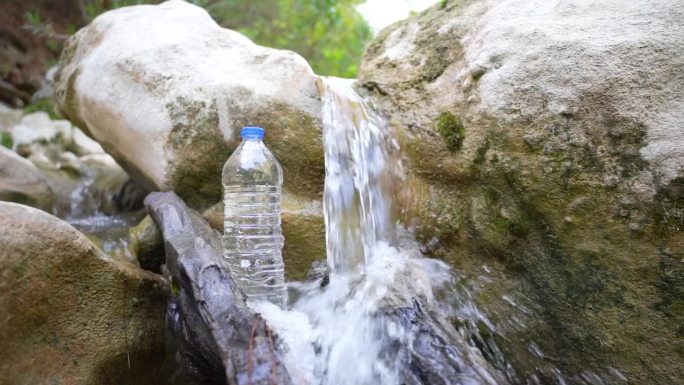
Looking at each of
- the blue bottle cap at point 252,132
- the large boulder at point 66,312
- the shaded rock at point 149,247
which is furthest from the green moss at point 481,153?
the shaded rock at point 149,247

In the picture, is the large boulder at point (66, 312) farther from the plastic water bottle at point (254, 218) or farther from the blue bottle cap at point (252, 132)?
the blue bottle cap at point (252, 132)

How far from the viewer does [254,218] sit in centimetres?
282

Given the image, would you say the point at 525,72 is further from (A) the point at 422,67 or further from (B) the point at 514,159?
(A) the point at 422,67

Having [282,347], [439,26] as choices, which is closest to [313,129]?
[439,26]

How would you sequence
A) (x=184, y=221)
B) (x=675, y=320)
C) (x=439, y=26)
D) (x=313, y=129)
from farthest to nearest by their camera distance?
(x=439, y=26)
(x=313, y=129)
(x=184, y=221)
(x=675, y=320)

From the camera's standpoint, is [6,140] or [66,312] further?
[6,140]

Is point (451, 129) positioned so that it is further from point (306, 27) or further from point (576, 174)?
point (306, 27)

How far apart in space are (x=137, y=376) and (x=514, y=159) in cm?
193

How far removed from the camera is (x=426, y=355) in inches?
61.0

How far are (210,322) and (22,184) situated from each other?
2.91m

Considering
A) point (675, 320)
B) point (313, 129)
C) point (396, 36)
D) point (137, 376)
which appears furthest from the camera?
point (396, 36)

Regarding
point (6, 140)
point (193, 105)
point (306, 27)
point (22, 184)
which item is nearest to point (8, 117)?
point (6, 140)

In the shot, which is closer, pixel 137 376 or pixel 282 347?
pixel 282 347

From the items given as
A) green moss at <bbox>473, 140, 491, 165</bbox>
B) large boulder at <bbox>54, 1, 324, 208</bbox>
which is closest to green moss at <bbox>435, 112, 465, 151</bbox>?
green moss at <bbox>473, 140, 491, 165</bbox>
